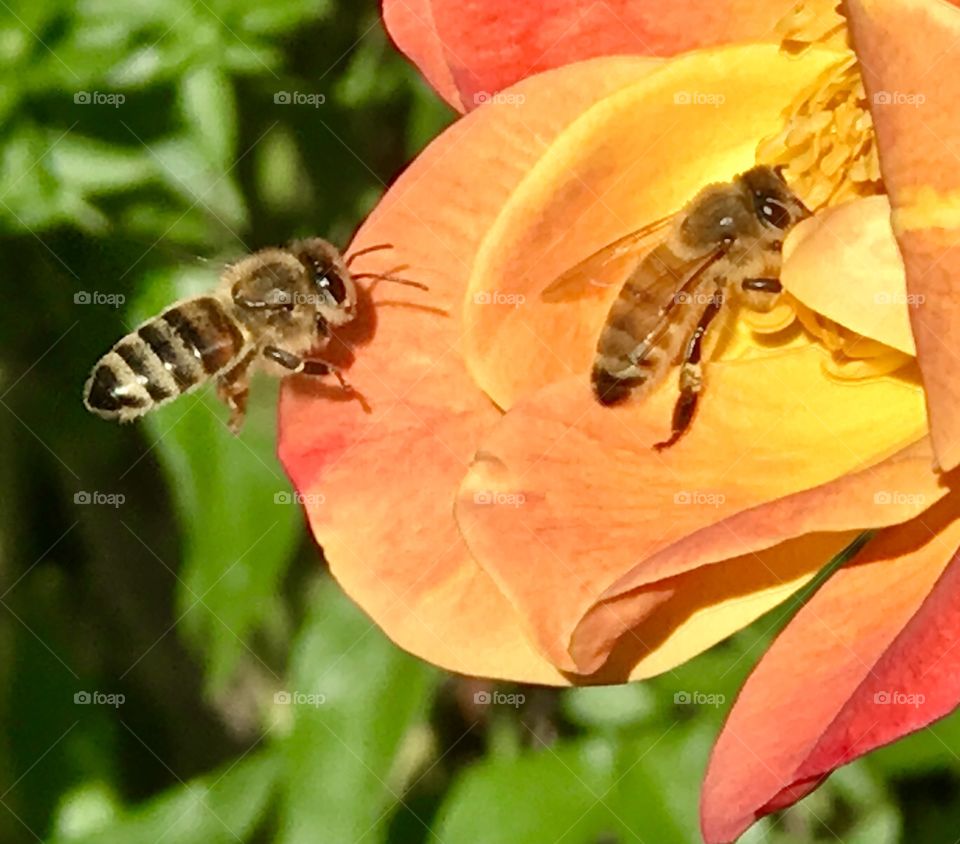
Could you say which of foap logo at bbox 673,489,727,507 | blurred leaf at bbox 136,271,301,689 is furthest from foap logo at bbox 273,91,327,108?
foap logo at bbox 673,489,727,507

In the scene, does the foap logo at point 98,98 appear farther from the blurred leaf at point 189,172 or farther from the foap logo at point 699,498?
the foap logo at point 699,498

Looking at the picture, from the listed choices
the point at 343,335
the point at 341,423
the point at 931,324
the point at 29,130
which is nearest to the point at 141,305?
the point at 29,130

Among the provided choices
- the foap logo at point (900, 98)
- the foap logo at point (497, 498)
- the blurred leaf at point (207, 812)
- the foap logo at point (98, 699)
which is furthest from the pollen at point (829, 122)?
the foap logo at point (98, 699)

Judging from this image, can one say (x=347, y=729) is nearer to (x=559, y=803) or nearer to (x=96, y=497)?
(x=559, y=803)

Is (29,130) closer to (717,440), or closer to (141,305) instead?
(141,305)

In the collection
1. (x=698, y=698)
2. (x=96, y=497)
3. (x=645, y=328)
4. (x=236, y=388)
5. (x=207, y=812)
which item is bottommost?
(x=698, y=698)

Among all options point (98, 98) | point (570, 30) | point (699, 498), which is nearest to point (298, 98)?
point (98, 98)
